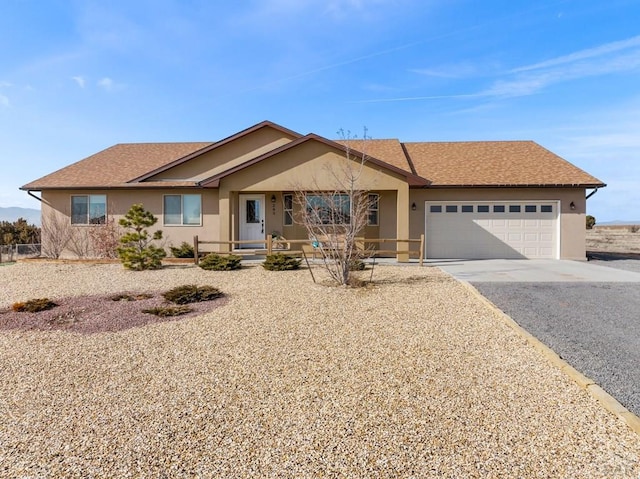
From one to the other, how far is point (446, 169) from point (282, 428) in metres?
14.8

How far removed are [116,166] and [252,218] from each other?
25.4 feet

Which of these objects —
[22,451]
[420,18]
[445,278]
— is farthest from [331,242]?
[420,18]

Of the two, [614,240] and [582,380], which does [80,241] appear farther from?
[614,240]

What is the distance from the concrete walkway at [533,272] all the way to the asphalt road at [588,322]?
576 millimetres

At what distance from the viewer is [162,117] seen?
53.7ft

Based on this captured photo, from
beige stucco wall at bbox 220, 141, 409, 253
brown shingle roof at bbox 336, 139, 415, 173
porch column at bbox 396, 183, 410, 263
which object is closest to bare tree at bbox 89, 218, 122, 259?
beige stucco wall at bbox 220, 141, 409, 253

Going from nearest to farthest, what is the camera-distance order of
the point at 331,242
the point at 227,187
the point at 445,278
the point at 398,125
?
the point at 331,242, the point at 445,278, the point at 227,187, the point at 398,125

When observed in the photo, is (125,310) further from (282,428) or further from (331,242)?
(282,428)

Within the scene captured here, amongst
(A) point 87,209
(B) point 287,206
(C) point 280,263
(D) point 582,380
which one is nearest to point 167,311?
(C) point 280,263

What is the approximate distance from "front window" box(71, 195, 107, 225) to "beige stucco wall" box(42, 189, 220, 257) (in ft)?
0.60

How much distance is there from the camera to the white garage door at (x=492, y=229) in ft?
47.2

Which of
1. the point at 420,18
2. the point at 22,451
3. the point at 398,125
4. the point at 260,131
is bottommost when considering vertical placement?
the point at 22,451

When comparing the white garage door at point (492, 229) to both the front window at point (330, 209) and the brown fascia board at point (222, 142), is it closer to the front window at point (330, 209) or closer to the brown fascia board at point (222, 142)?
the front window at point (330, 209)

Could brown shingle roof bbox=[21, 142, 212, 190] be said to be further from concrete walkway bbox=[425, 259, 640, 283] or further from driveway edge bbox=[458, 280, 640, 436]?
driveway edge bbox=[458, 280, 640, 436]
